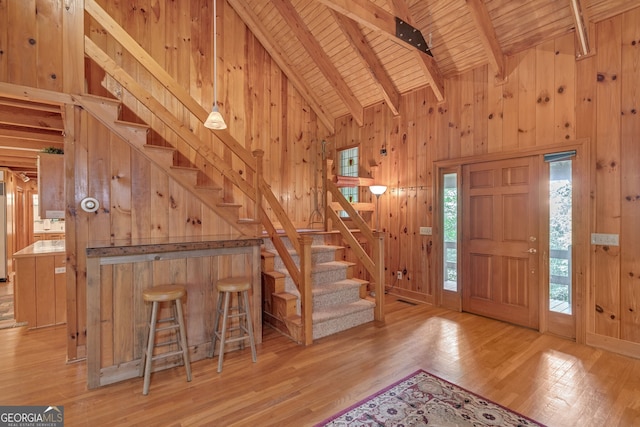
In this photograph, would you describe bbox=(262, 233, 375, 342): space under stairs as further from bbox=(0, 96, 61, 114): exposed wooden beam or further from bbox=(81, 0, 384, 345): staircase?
bbox=(0, 96, 61, 114): exposed wooden beam

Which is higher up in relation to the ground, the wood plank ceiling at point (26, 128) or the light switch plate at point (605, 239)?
the wood plank ceiling at point (26, 128)

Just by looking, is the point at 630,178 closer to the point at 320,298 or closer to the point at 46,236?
the point at 320,298

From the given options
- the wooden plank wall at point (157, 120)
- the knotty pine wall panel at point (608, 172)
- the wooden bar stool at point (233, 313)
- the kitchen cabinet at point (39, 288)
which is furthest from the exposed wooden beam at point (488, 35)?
the kitchen cabinet at point (39, 288)

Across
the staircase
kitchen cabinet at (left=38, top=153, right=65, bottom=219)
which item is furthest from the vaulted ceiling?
kitchen cabinet at (left=38, top=153, right=65, bottom=219)

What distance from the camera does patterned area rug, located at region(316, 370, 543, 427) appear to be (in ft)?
6.66

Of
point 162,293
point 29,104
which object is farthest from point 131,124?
point 162,293

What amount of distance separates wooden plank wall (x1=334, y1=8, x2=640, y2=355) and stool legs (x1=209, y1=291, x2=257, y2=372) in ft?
9.59

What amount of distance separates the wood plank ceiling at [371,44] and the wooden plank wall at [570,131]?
0.58 feet

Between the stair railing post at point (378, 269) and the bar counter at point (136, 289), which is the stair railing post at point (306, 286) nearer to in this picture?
the bar counter at point (136, 289)

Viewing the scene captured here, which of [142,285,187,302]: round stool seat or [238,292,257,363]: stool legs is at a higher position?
[142,285,187,302]: round stool seat

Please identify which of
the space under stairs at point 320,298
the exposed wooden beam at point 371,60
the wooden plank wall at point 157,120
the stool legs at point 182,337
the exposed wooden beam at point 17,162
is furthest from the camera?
the exposed wooden beam at point 17,162

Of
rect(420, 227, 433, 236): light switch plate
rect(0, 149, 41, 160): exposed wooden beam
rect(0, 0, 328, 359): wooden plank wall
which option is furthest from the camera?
rect(0, 149, 41, 160): exposed wooden beam

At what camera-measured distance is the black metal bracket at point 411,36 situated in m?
3.68

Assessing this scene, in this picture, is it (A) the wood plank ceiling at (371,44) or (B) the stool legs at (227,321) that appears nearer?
(B) the stool legs at (227,321)
